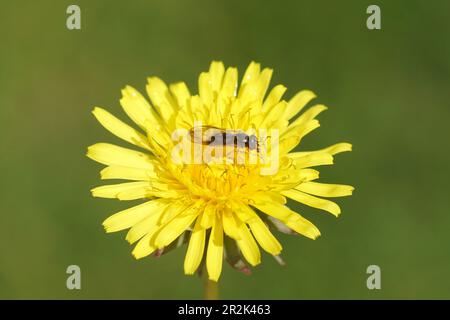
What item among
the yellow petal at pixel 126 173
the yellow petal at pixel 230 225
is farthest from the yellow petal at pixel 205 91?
the yellow petal at pixel 230 225

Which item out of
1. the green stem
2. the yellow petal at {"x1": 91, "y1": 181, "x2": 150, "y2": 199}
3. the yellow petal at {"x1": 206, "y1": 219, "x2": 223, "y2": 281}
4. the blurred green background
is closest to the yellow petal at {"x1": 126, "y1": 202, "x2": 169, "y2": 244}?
the yellow petal at {"x1": 91, "y1": 181, "x2": 150, "y2": 199}

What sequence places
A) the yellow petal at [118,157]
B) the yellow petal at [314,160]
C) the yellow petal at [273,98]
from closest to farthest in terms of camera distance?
1. the yellow petal at [314,160]
2. the yellow petal at [118,157]
3. the yellow petal at [273,98]

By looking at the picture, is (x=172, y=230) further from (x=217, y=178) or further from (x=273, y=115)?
(x=273, y=115)

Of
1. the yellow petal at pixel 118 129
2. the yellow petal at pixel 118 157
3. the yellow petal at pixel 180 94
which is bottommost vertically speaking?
the yellow petal at pixel 118 157

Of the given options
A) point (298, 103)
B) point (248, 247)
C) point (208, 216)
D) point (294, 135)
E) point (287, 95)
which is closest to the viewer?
point (248, 247)

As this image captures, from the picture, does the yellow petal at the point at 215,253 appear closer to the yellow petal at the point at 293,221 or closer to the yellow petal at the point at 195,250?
the yellow petal at the point at 195,250

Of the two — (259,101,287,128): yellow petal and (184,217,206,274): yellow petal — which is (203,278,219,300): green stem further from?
(259,101,287,128): yellow petal

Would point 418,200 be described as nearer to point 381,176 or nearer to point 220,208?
point 381,176

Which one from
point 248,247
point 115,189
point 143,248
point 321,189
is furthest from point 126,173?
point 321,189
